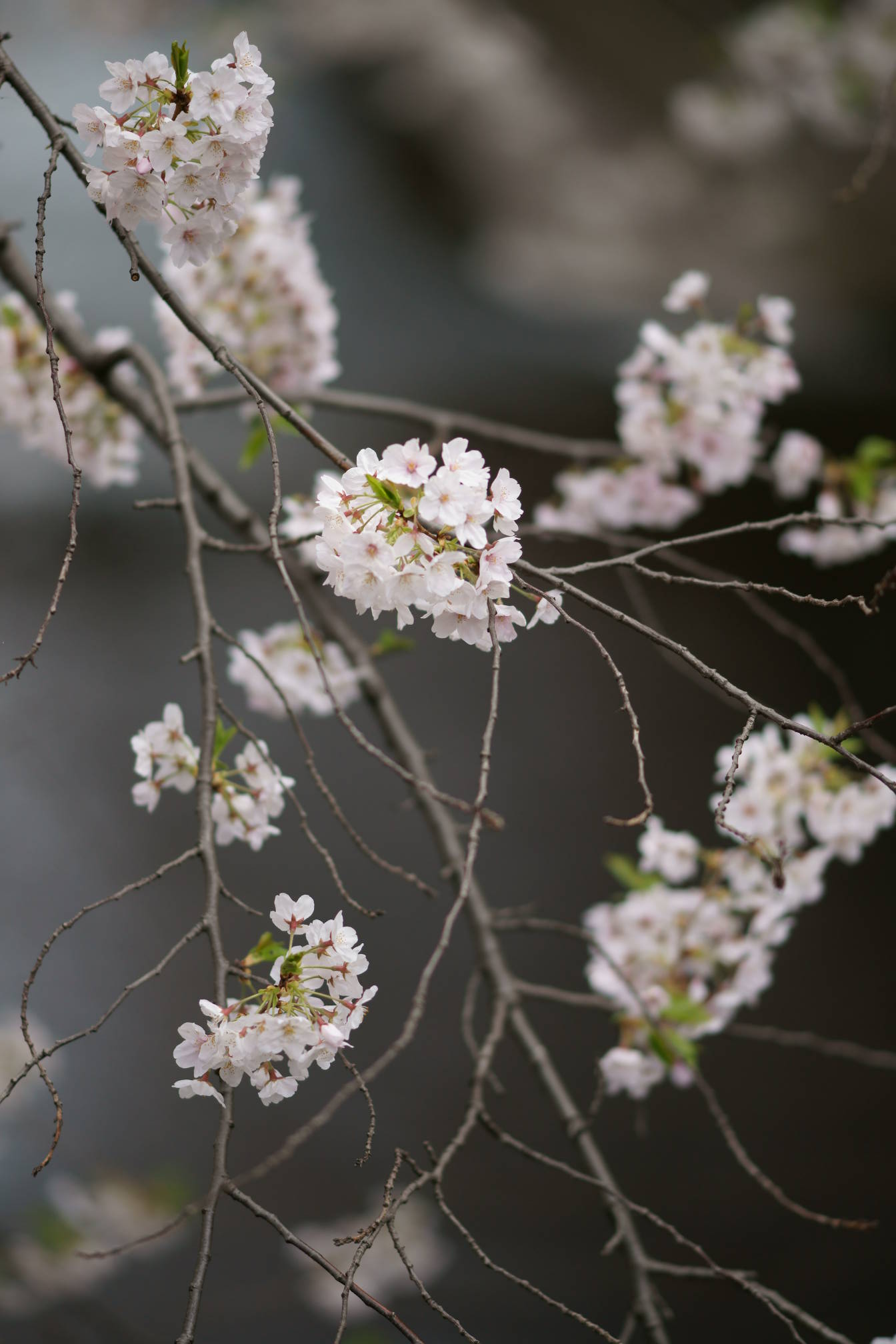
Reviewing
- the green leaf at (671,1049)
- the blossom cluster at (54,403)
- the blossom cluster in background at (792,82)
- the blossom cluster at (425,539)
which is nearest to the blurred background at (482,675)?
the blossom cluster in background at (792,82)

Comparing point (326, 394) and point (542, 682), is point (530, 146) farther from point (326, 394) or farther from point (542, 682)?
point (326, 394)

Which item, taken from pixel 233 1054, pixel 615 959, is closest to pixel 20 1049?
pixel 615 959

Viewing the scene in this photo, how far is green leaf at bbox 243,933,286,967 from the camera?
0.53 m

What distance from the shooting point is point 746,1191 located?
1.89 m

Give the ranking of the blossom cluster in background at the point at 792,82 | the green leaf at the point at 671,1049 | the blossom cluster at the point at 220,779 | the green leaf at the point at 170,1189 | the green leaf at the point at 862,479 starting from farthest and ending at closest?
the blossom cluster in background at the point at 792,82, the green leaf at the point at 170,1189, the green leaf at the point at 862,479, the green leaf at the point at 671,1049, the blossom cluster at the point at 220,779

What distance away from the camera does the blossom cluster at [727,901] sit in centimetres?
108

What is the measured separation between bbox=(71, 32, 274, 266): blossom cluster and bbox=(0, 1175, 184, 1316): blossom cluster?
68.3 inches

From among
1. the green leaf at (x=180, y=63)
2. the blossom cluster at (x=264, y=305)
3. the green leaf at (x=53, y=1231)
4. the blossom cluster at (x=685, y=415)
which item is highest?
the blossom cluster at (x=685, y=415)

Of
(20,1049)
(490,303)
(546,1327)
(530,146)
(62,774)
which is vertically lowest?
(546,1327)

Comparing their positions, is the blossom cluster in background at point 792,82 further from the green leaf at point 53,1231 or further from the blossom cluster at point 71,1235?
the green leaf at point 53,1231

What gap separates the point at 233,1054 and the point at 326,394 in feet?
→ 2.52

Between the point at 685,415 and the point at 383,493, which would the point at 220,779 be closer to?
the point at 383,493

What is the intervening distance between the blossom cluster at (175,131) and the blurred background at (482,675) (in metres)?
1.31

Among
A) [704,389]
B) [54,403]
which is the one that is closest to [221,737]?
[54,403]
